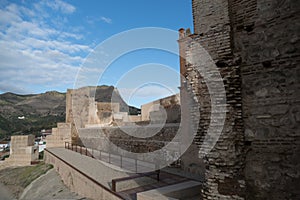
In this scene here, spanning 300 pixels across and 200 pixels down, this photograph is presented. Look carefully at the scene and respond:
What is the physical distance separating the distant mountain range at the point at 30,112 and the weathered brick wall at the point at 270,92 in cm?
5498

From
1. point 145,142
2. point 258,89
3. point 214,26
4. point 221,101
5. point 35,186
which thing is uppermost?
point 214,26

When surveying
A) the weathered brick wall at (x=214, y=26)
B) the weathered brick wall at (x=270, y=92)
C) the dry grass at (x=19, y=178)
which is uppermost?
the weathered brick wall at (x=214, y=26)

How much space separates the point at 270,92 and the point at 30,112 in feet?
310

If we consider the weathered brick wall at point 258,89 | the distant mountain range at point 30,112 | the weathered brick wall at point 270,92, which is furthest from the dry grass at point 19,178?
the distant mountain range at point 30,112

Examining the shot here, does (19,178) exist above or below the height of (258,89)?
below

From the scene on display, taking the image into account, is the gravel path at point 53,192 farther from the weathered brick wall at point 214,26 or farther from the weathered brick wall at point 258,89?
the weathered brick wall at point 214,26

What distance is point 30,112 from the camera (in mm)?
83938

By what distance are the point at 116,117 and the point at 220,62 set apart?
1968cm

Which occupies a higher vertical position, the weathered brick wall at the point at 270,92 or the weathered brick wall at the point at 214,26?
the weathered brick wall at the point at 214,26

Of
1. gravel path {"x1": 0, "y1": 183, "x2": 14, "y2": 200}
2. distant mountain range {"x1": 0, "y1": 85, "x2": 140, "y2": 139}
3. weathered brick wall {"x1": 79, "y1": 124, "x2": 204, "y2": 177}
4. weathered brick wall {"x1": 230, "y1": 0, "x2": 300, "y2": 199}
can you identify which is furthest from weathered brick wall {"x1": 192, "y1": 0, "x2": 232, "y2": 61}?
distant mountain range {"x1": 0, "y1": 85, "x2": 140, "y2": 139}

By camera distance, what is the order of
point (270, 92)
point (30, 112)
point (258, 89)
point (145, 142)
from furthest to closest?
point (30, 112)
point (145, 142)
point (258, 89)
point (270, 92)

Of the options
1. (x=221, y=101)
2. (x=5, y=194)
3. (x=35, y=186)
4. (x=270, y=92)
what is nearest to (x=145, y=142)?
(x=221, y=101)

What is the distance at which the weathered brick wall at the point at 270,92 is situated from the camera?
2936mm

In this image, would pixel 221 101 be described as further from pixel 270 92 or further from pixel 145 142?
pixel 145 142
